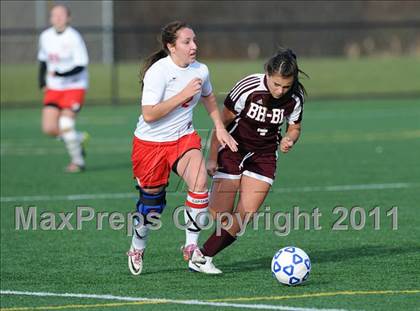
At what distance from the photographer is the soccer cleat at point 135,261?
7.96 m

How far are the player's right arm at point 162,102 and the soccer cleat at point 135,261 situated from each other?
3.36ft

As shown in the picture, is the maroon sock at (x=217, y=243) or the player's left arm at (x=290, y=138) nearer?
the player's left arm at (x=290, y=138)

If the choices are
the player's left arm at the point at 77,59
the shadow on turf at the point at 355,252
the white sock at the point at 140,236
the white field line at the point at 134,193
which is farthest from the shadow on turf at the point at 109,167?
the white sock at the point at 140,236

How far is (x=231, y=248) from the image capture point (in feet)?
30.0

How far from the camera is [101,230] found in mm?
10297

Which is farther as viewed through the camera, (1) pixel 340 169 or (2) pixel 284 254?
(1) pixel 340 169

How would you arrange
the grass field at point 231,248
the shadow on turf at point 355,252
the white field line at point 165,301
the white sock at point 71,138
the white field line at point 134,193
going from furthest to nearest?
the white sock at point 71,138
the white field line at point 134,193
the shadow on turf at point 355,252
the grass field at point 231,248
the white field line at point 165,301

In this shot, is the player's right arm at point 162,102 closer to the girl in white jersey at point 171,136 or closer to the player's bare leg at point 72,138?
the girl in white jersey at point 171,136

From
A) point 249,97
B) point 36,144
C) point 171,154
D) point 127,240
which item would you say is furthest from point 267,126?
point 36,144

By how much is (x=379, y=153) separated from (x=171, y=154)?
9298 mm

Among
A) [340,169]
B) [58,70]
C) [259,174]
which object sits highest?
[259,174]

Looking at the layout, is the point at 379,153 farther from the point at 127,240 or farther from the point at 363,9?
the point at 363,9

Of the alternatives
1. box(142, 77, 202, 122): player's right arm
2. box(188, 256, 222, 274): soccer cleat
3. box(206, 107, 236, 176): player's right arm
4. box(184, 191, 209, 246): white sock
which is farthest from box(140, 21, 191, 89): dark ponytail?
box(188, 256, 222, 274): soccer cleat

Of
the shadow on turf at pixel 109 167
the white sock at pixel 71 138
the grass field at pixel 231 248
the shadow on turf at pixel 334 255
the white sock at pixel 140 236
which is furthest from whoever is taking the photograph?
the shadow on turf at pixel 109 167
